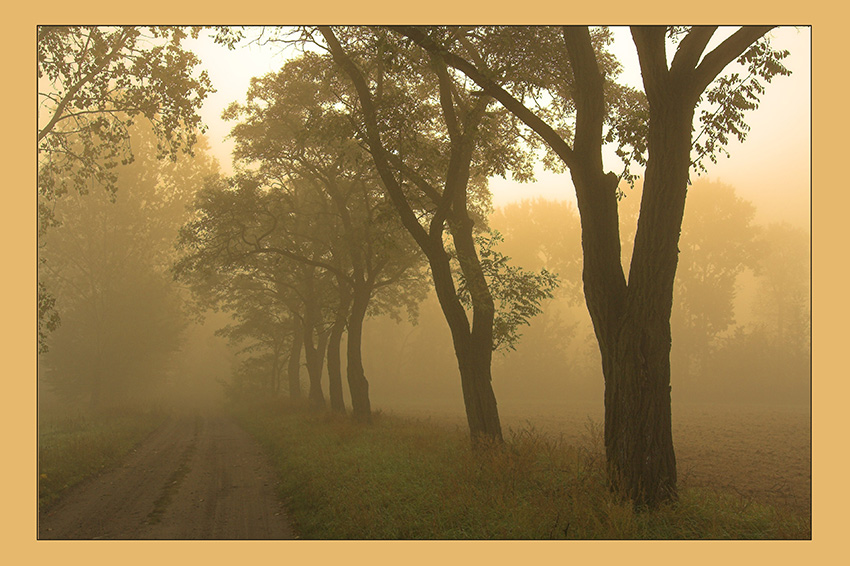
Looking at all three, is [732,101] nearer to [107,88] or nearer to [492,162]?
[492,162]

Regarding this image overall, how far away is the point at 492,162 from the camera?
1173 cm

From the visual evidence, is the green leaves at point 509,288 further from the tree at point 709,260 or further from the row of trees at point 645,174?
the tree at point 709,260

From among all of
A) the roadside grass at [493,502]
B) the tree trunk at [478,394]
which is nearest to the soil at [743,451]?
the roadside grass at [493,502]

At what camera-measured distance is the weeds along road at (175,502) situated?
817cm

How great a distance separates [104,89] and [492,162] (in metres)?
9.56

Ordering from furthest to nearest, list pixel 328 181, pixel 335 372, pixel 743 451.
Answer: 1. pixel 335 372
2. pixel 328 181
3. pixel 743 451

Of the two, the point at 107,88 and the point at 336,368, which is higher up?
the point at 107,88

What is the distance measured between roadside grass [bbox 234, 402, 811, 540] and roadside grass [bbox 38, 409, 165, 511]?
4.62m

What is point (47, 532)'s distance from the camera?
8.18m

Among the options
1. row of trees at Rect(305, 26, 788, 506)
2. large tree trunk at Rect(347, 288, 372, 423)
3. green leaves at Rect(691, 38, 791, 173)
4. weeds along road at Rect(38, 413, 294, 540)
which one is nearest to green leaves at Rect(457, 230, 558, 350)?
row of trees at Rect(305, 26, 788, 506)

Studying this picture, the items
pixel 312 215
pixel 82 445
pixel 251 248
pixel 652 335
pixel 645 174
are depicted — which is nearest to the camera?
pixel 652 335

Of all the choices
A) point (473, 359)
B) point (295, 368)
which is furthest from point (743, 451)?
point (295, 368)

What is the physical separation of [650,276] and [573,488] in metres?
3.06

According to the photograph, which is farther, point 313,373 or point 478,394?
point 313,373
